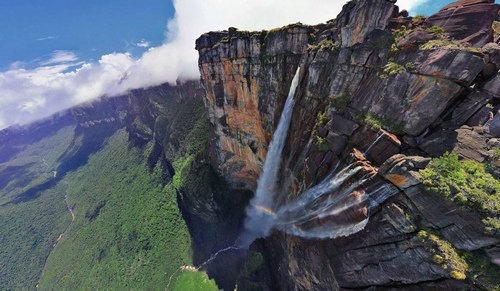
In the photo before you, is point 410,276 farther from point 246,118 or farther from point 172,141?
point 172,141

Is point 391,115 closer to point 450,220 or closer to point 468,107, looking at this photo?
point 468,107

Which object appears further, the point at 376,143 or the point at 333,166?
the point at 333,166

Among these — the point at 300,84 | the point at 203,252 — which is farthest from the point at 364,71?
the point at 203,252

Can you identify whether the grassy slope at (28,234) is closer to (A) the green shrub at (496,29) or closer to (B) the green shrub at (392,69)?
(B) the green shrub at (392,69)

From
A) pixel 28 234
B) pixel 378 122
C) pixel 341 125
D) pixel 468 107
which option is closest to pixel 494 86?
pixel 468 107


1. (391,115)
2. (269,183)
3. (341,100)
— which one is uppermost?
(341,100)

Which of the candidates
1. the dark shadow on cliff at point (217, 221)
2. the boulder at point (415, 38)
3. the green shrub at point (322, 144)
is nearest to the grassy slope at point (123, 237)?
the dark shadow on cliff at point (217, 221)
